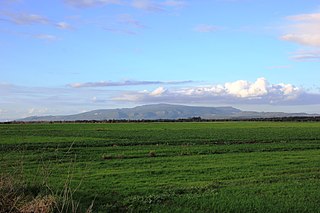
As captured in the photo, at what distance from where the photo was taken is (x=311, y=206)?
627 inches

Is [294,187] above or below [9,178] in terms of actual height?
below

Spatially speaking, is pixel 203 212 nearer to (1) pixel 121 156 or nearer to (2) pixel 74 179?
(2) pixel 74 179

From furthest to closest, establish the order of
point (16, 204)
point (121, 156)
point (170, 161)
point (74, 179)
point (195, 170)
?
point (121, 156) → point (170, 161) → point (195, 170) → point (74, 179) → point (16, 204)

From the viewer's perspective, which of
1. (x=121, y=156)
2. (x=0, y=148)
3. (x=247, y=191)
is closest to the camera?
(x=247, y=191)

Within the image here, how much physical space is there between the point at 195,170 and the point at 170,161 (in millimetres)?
5399

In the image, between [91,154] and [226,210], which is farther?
[91,154]

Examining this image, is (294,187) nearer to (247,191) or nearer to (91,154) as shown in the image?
(247,191)

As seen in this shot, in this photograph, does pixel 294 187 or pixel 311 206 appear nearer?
pixel 311 206

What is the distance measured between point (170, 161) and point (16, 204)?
1957cm

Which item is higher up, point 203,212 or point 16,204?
point 16,204

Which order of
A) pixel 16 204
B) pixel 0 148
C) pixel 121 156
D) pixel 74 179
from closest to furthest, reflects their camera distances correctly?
pixel 16 204
pixel 74 179
pixel 121 156
pixel 0 148

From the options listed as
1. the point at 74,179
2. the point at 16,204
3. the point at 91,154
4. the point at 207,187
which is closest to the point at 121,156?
the point at 91,154

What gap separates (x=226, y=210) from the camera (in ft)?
50.8

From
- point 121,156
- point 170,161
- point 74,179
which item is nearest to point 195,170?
point 170,161
